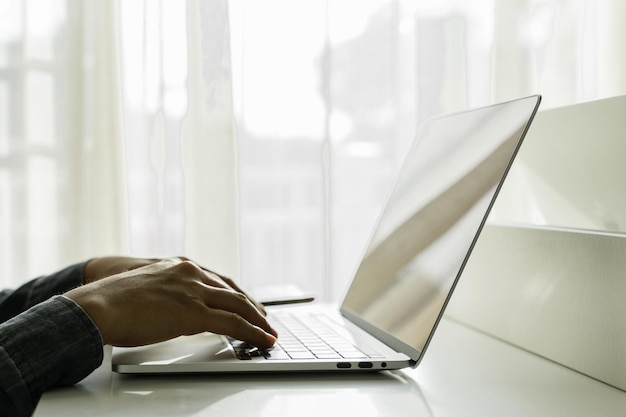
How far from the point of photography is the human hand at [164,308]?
65 centimetres

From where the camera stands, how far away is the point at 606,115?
771 millimetres

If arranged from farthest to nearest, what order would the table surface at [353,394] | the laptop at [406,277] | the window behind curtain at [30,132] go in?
the window behind curtain at [30,132] → the laptop at [406,277] → the table surface at [353,394]

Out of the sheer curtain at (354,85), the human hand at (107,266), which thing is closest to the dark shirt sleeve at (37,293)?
the human hand at (107,266)

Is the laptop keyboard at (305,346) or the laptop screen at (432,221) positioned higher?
the laptop screen at (432,221)

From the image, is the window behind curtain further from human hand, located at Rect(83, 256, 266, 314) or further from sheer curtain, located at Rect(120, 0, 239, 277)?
human hand, located at Rect(83, 256, 266, 314)

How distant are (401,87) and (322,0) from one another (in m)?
0.29

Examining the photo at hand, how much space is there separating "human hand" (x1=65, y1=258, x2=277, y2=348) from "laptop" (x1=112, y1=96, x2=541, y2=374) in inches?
1.0

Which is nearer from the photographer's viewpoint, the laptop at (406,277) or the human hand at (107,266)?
the laptop at (406,277)

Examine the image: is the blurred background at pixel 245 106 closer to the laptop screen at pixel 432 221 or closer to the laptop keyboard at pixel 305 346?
the laptop screen at pixel 432 221

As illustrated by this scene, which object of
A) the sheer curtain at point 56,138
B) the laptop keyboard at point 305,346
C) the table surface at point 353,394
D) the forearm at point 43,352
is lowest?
the table surface at point 353,394

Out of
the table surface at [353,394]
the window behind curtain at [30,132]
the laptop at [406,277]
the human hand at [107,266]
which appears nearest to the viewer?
the table surface at [353,394]

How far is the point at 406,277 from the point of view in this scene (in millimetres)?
812

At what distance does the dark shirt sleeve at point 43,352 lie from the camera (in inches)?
22.9

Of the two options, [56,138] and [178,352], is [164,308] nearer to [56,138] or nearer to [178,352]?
[178,352]
